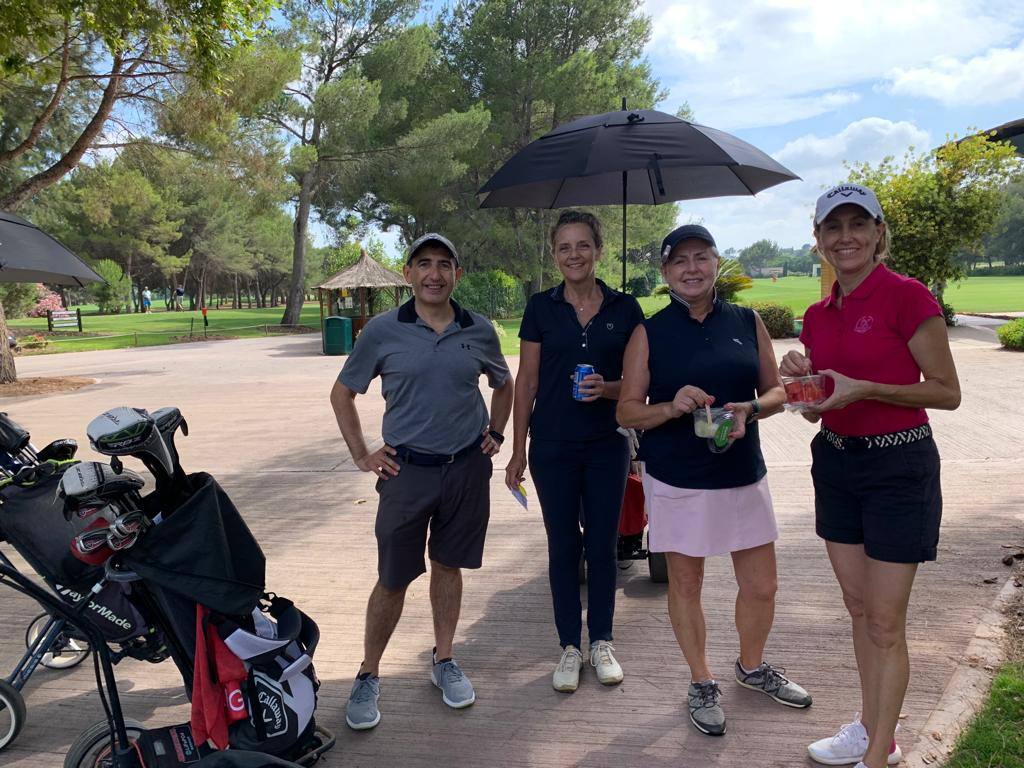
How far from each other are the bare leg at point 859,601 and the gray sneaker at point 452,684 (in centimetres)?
159

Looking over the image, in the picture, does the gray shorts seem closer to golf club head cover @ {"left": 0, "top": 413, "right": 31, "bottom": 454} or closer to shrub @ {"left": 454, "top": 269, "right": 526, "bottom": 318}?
golf club head cover @ {"left": 0, "top": 413, "right": 31, "bottom": 454}

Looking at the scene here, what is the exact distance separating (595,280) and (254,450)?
20.8ft

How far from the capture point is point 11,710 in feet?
9.75

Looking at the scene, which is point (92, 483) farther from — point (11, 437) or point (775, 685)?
point (775, 685)

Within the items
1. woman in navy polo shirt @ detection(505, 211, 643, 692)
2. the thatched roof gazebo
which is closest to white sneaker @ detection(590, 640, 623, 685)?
woman in navy polo shirt @ detection(505, 211, 643, 692)

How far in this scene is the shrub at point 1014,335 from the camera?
48.0 ft

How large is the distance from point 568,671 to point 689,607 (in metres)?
0.69

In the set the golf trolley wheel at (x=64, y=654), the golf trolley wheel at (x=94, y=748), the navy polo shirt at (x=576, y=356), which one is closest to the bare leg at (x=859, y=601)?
the navy polo shirt at (x=576, y=356)

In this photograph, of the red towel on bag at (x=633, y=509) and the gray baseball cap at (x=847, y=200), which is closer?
the gray baseball cap at (x=847, y=200)

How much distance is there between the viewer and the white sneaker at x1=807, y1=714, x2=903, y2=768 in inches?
108

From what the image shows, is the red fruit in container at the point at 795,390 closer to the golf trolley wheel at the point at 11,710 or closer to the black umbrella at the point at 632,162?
the black umbrella at the point at 632,162

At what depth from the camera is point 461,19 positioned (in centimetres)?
3603

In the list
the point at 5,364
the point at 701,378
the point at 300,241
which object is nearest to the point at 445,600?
the point at 701,378

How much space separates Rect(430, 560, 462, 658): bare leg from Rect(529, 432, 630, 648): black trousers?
0.45 metres
